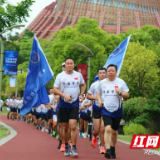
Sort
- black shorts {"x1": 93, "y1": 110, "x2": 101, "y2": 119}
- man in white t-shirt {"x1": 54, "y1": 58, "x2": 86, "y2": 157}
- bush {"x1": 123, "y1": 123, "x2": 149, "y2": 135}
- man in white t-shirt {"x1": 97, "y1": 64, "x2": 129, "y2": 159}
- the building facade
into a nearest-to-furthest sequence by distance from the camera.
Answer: man in white t-shirt {"x1": 97, "y1": 64, "x2": 129, "y2": 159}
man in white t-shirt {"x1": 54, "y1": 58, "x2": 86, "y2": 157}
black shorts {"x1": 93, "y1": 110, "x2": 101, "y2": 119}
bush {"x1": 123, "y1": 123, "x2": 149, "y2": 135}
the building facade

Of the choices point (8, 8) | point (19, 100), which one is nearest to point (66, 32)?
point (19, 100)

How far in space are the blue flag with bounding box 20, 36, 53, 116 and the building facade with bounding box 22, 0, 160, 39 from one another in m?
92.3

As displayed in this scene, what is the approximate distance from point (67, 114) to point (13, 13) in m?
13.9

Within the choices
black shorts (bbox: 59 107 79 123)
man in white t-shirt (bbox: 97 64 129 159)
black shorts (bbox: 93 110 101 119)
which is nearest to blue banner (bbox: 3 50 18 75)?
black shorts (bbox: 93 110 101 119)

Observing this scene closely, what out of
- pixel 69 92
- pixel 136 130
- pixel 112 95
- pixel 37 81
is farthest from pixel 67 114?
pixel 136 130

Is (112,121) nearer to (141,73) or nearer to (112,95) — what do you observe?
(112,95)

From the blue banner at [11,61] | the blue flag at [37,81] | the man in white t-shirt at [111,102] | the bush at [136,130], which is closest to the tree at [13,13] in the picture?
the blue banner at [11,61]

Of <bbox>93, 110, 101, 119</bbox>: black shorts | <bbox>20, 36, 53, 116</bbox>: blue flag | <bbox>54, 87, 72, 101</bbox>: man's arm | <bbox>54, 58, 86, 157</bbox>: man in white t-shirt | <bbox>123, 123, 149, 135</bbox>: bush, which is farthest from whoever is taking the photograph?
<bbox>123, 123, 149, 135</bbox>: bush

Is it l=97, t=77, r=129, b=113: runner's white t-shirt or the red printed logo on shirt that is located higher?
l=97, t=77, r=129, b=113: runner's white t-shirt

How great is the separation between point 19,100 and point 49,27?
8214 cm

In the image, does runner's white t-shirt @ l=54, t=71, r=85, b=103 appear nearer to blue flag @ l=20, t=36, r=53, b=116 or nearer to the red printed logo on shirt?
the red printed logo on shirt

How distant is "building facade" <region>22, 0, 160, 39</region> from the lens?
11294cm

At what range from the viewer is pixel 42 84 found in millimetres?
17203

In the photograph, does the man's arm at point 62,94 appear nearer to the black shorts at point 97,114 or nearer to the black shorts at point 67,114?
the black shorts at point 67,114
